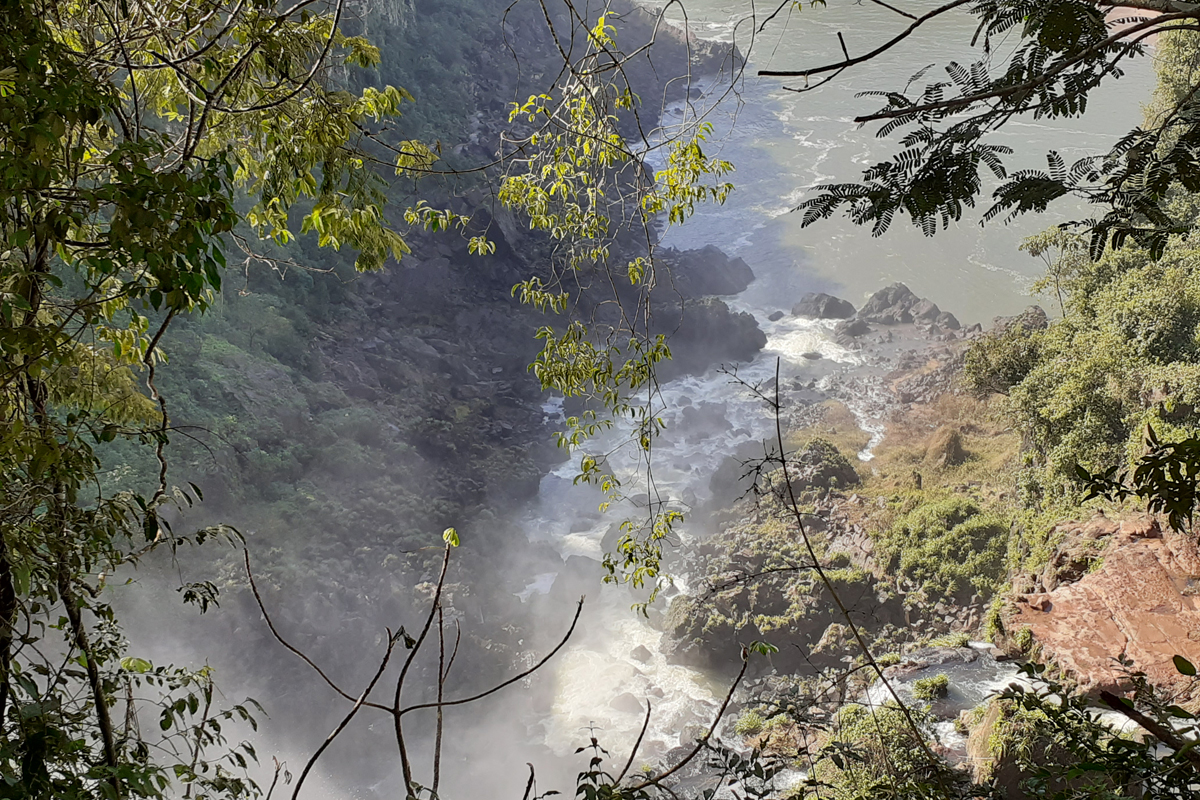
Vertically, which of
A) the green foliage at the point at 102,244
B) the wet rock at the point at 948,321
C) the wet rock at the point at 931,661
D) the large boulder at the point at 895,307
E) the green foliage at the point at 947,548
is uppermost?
the large boulder at the point at 895,307

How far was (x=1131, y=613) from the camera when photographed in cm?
611

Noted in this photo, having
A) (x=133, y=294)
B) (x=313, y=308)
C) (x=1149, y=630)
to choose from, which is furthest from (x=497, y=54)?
(x=133, y=294)

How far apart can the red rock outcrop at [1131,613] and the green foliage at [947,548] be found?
3264 mm

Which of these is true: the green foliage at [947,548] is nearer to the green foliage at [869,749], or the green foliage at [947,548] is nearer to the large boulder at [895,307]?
the green foliage at [869,749]

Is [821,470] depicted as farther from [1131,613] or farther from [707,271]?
[707,271]

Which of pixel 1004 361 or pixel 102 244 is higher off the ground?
pixel 1004 361

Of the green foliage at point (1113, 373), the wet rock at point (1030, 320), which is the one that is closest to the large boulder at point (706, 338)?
the wet rock at point (1030, 320)

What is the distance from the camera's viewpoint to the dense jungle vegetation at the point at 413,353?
1613 mm

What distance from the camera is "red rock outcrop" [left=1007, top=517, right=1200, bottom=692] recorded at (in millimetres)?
5668

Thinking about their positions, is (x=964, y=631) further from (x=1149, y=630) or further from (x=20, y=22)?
(x=20, y=22)

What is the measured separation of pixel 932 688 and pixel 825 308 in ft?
44.9

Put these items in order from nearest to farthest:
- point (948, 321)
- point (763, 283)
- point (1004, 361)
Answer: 1. point (1004, 361)
2. point (948, 321)
3. point (763, 283)

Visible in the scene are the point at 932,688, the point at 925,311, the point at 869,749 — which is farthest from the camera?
the point at 925,311

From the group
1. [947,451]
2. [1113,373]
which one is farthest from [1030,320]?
[1113,373]
